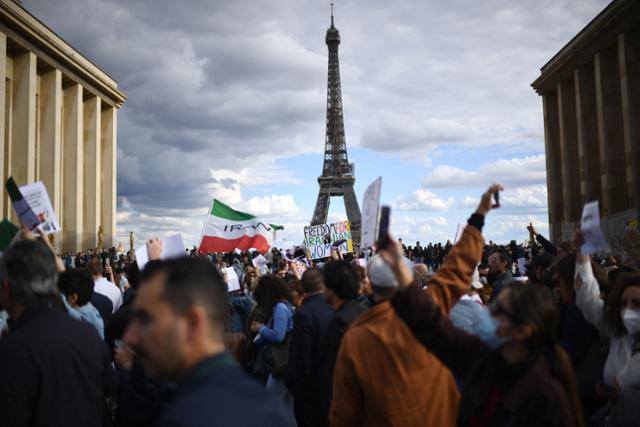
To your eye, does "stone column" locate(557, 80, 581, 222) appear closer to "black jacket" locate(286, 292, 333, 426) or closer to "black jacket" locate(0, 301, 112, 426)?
"black jacket" locate(286, 292, 333, 426)

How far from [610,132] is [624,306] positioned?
118 feet

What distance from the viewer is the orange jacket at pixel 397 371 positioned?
3.26 meters

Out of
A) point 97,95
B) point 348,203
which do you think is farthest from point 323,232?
point 348,203

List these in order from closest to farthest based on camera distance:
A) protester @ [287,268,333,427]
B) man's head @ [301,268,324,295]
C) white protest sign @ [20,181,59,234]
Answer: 1. white protest sign @ [20,181,59,234]
2. protester @ [287,268,333,427]
3. man's head @ [301,268,324,295]

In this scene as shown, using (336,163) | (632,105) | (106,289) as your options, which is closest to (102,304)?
(106,289)

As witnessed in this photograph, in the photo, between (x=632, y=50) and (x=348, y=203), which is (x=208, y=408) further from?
(x=348, y=203)

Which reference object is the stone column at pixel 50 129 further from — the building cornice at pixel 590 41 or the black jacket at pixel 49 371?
the black jacket at pixel 49 371

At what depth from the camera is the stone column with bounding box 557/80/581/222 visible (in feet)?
144

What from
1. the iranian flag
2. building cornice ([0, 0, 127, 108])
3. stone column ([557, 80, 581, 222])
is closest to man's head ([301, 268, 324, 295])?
the iranian flag

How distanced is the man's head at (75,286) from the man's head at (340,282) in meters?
2.07

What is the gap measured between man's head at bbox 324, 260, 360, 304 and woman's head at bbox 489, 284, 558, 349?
212 centimetres

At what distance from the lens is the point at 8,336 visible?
3152 mm

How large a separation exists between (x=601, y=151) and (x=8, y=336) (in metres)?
38.8

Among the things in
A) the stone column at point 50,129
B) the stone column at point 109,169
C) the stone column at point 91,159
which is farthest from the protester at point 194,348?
the stone column at point 109,169
